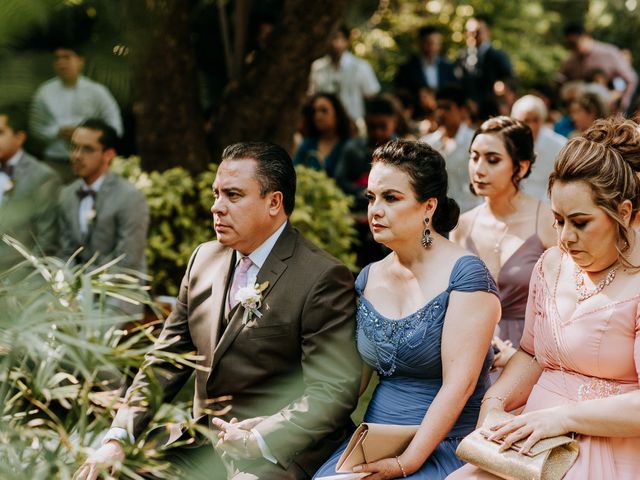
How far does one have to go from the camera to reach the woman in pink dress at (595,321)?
2.75m

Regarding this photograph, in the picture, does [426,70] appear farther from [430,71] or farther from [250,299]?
[250,299]

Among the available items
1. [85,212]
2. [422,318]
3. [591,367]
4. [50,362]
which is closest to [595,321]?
[591,367]

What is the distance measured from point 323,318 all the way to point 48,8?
240 centimetres

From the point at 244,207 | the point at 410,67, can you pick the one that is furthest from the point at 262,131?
the point at 410,67

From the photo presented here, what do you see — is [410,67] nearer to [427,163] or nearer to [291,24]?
[291,24]

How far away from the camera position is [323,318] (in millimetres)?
3309

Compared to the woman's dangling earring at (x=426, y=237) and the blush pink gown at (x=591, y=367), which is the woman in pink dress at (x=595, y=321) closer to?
the blush pink gown at (x=591, y=367)

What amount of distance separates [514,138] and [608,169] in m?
1.76

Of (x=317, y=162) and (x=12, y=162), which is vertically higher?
(x=12, y=162)

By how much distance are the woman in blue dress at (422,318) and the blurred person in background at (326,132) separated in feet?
16.6

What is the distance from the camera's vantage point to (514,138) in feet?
14.9

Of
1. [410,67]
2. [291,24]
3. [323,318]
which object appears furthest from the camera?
[410,67]

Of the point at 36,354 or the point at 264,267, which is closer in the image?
the point at 36,354

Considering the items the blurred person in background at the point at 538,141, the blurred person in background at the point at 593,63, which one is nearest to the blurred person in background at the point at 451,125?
the blurred person in background at the point at 538,141
